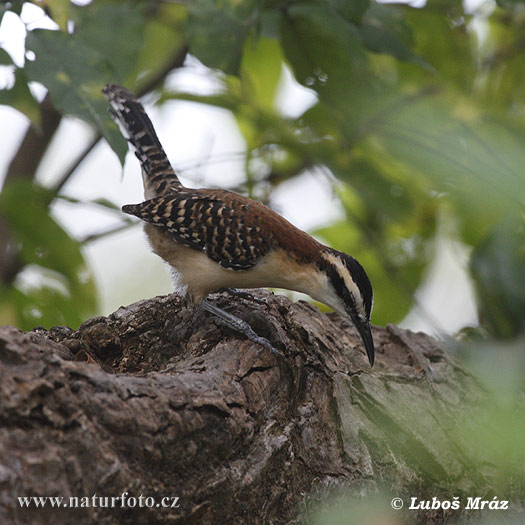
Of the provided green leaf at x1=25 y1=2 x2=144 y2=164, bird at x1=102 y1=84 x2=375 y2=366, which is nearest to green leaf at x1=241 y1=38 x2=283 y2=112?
bird at x1=102 y1=84 x2=375 y2=366

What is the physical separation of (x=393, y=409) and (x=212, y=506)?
3.81ft

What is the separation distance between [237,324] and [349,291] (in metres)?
0.83

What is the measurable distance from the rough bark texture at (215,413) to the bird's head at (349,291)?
4.4 inches

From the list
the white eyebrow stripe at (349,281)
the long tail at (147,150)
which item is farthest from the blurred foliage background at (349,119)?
the white eyebrow stripe at (349,281)

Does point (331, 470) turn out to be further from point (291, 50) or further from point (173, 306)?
point (291, 50)

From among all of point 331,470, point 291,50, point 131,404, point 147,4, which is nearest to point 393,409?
point 331,470

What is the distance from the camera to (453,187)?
309 cm

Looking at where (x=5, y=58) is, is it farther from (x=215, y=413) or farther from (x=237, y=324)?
(x=215, y=413)

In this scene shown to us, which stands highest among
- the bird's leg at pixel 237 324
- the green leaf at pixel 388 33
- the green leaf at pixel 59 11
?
the green leaf at pixel 388 33

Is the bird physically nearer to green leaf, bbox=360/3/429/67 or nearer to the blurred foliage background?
the blurred foliage background

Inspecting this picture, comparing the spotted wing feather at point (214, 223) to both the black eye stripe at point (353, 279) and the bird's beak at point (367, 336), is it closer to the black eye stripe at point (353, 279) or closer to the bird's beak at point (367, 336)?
the black eye stripe at point (353, 279)

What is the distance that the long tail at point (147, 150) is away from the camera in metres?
4.55

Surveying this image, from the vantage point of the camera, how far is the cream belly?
3.86 meters

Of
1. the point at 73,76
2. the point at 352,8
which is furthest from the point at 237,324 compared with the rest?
the point at 352,8
